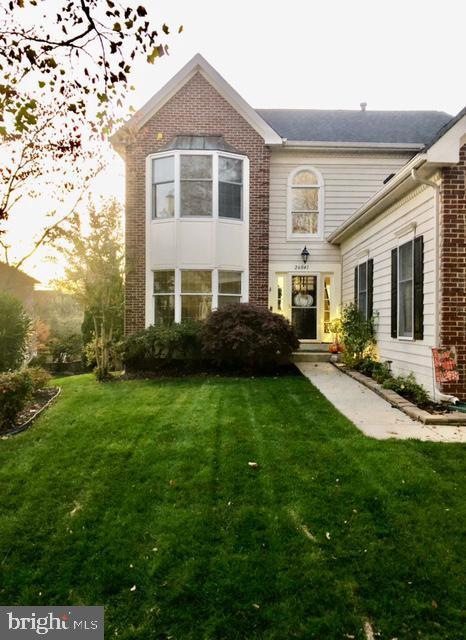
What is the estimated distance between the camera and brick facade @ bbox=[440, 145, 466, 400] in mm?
6312

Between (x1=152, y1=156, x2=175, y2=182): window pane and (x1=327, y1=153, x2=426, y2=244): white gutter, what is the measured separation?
14.9ft

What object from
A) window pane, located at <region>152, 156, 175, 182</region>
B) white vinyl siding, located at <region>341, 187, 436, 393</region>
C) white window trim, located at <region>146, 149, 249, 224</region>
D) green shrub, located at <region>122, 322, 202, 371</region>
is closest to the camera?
white vinyl siding, located at <region>341, 187, 436, 393</region>

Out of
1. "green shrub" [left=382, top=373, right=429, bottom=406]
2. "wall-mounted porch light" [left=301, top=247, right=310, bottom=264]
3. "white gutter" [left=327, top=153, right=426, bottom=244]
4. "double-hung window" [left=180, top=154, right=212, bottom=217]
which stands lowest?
"green shrub" [left=382, top=373, right=429, bottom=406]

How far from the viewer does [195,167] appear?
11273mm

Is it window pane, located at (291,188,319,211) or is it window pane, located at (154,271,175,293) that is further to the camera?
window pane, located at (291,188,319,211)

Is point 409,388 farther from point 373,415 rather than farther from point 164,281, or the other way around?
point 164,281

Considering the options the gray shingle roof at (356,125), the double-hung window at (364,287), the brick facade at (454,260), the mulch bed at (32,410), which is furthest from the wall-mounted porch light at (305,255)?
the mulch bed at (32,410)

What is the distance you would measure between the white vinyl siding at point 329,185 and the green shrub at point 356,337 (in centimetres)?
271

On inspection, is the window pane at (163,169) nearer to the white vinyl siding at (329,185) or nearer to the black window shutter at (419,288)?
the white vinyl siding at (329,185)

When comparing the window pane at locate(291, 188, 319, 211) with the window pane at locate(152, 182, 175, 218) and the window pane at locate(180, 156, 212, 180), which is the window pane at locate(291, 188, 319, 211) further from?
the window pane at locate(152, 182, 175, 218)

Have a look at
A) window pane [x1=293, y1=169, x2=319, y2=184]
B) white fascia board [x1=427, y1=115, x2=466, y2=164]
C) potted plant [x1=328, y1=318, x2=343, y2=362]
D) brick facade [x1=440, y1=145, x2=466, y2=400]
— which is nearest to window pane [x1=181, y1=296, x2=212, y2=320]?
potted plant [x1=328, y1=318, x2=343, y2=362]

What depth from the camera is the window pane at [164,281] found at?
11.6m

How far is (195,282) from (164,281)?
2.77ft

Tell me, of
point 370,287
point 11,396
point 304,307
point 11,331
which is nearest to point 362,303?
point 370,287
